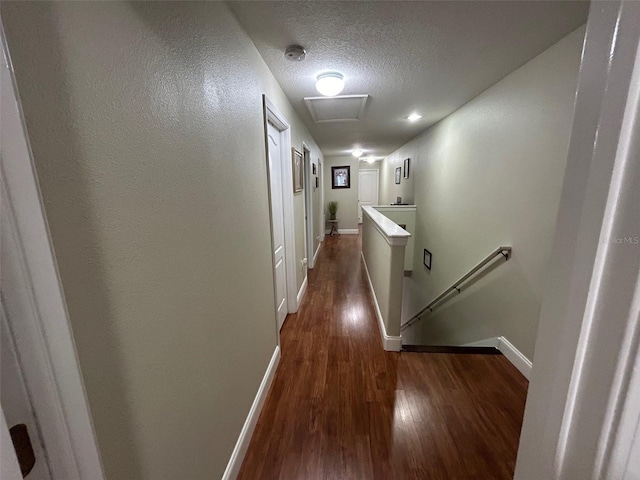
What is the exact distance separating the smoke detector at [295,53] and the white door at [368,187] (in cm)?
801

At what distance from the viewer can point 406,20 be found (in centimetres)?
136

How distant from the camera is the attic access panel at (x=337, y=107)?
2518mm

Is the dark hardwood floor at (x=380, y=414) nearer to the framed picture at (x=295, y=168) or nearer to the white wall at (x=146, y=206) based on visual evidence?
the white wall at (x=146, y=206)

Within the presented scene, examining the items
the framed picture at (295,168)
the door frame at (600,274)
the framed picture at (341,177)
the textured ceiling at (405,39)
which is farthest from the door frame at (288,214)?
the framed picture at (341,177)

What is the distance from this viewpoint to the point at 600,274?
1.22 ft

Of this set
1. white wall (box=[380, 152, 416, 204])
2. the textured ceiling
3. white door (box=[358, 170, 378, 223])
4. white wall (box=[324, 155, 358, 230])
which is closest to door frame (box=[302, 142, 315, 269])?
the textured ceiling

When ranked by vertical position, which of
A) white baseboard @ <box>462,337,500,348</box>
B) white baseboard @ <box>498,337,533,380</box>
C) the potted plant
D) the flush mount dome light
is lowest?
white baseboard @ <box>462,337,500,348</box>

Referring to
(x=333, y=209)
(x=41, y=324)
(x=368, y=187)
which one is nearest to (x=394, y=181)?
(x=333, y=209)

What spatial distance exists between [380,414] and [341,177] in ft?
22.6

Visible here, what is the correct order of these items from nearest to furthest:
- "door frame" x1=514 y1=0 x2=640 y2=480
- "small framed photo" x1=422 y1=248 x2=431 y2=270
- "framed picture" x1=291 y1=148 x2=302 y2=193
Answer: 1. "door frame" x1=514 y1=0 x2=640 y2=480
2. "framed picture" x1=291 y1=148 x2=302 y2=193
3. "small framed photo" x1=422 y1=248 x2=431 y2=270

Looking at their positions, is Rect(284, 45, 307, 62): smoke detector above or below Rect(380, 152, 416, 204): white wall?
above

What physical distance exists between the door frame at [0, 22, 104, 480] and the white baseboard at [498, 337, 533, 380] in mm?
2372

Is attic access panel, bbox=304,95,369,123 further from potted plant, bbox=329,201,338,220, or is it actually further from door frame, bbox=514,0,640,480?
potted plant, bbox=329,201,338,220

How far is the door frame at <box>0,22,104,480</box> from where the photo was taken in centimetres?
36
